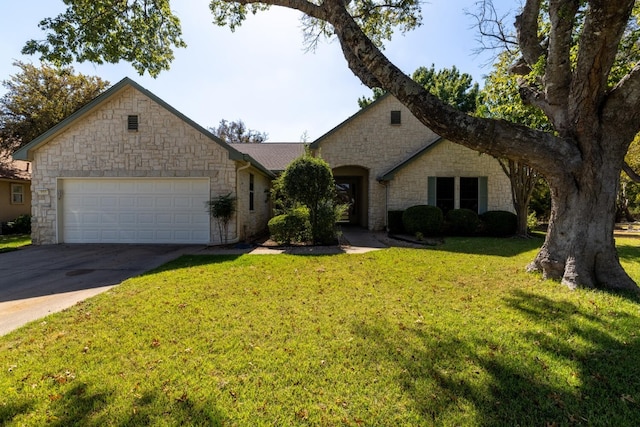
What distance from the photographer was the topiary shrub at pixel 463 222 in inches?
496

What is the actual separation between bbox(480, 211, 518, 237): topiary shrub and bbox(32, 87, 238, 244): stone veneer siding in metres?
10.7

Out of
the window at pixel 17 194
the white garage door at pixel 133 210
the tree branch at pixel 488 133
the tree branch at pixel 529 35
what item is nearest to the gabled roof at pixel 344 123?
the white garage door at pixel 133 210

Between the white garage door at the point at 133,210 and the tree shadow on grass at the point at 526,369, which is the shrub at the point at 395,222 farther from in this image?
the tree shadow on grass at the point at 526,369

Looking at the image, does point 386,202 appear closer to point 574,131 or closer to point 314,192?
point 314,192

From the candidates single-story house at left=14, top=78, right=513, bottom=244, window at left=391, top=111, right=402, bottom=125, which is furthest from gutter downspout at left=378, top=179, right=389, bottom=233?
single-story house at left=14, top=78, right=513, bottom=244

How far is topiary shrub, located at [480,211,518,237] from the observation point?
12.6 m

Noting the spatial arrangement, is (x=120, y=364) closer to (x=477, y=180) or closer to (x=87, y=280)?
(x=87, y=280)

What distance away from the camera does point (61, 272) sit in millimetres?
6848

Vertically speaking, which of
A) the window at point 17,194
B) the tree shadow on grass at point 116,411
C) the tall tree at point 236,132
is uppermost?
the tall tree at point 236,132

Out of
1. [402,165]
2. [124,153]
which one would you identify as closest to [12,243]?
[124,153]

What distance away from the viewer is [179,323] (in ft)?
12.9

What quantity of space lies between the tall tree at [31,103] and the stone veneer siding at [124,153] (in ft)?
35.7

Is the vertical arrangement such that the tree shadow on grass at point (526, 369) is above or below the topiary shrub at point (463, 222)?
below

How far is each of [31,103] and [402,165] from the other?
22466mm
